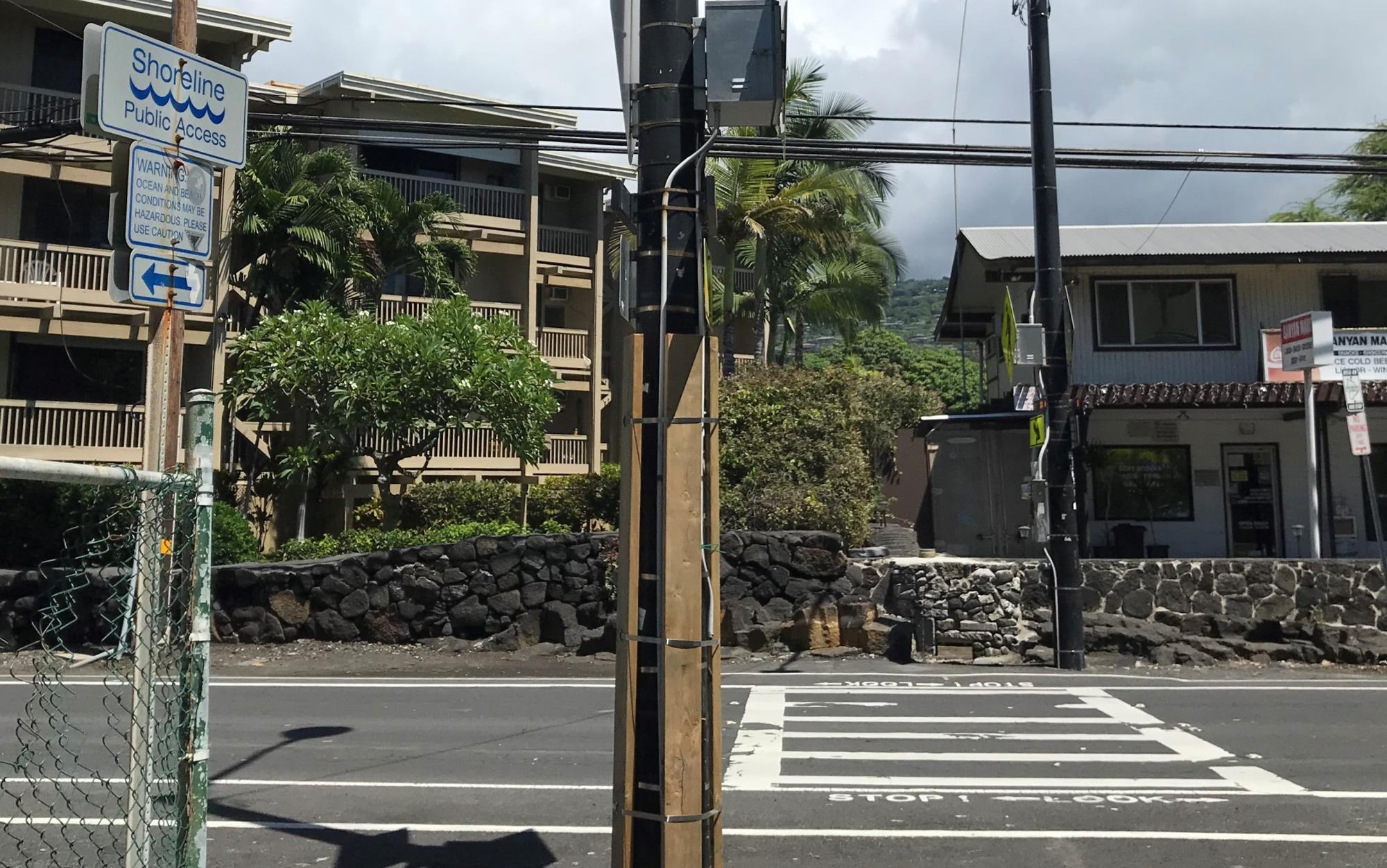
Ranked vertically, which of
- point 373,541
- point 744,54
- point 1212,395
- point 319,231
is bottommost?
point 373,541

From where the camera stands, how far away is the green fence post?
13.3ft

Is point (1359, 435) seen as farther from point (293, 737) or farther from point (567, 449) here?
point (567, 449)

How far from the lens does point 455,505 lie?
23.4m

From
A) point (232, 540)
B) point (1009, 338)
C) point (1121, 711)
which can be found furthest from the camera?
point (232, 540)

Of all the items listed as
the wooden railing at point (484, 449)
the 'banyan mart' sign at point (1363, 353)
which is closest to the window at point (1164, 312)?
the 'banyan mart' sign at point (1363, 353)

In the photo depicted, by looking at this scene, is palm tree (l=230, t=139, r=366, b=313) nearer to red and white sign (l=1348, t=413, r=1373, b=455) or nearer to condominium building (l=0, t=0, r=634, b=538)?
condominium building (l=0, t=0, r=634, b=538)

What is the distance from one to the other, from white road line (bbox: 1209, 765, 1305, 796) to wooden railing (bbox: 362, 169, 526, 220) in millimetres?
22263

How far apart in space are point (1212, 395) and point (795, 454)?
24.4 feet

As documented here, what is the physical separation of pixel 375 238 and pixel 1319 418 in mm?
18573

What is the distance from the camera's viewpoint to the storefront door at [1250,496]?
70.7 feet

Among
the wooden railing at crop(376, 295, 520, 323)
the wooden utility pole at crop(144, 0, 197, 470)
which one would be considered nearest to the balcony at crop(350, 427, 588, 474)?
the wooden railing at crop(376, 295, 520, 323)

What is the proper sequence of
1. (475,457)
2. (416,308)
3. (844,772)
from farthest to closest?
(475,457) → (416,308) → (844,772)

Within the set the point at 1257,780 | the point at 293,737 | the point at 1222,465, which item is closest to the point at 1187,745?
the point at 1257,780

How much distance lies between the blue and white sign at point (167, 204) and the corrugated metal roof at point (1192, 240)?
663 inches
